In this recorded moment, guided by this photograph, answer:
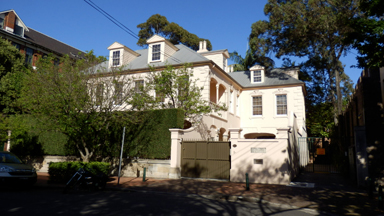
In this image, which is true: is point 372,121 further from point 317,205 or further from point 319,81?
point 319,81

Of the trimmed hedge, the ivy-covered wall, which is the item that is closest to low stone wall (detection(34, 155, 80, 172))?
the ivy-covered wall

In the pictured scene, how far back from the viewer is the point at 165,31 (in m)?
41.2

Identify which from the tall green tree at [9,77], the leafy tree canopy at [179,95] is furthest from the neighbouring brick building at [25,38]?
the leafy tree canopy at [179,95]

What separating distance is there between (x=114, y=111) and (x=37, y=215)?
855 cm

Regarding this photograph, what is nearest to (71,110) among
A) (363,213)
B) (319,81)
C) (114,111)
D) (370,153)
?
(114,111)

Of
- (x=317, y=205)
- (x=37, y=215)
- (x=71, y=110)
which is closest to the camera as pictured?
(x=37, y=215)

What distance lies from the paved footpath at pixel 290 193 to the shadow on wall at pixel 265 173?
636mm

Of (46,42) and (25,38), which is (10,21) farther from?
(46,42)

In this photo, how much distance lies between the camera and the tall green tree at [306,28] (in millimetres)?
22406

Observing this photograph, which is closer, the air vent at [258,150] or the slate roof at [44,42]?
the air vent at [258,150]

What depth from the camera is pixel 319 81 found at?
34312 millimetres

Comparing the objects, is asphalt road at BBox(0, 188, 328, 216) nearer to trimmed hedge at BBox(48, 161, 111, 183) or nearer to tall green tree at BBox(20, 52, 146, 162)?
trimmed hedge at BBox(48, 161, 111, 183)

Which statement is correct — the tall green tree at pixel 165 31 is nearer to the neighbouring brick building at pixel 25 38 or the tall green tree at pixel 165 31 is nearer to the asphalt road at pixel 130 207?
the neighbouring brick building at pixel 25 38

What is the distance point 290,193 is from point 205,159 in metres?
5.20
